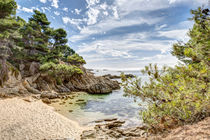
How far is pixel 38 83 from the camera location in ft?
77.0

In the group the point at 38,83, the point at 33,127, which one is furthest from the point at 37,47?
the point at 33,127

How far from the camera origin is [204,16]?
3.29m

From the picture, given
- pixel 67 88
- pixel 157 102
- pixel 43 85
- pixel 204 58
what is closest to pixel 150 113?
pixel 157 102

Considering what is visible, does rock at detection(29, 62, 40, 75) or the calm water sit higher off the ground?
rock at detection(29, 62, 40, 75)

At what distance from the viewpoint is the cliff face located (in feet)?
58.7

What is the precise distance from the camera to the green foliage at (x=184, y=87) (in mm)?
2908

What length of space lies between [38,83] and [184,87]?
26.9m

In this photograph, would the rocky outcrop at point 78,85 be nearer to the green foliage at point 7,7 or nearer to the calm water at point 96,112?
the calm water at point 96,112

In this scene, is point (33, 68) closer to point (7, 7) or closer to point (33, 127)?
point (7, 7)

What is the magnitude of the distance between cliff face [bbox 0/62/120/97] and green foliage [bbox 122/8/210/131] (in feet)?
63.0

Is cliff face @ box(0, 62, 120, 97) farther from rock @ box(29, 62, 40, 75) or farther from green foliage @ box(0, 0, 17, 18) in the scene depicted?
green foliage @ box(0, 0, 17, 18)

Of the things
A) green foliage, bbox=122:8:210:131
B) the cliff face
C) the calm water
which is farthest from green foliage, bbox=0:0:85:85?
green foliage, bbox=122:8:210:131

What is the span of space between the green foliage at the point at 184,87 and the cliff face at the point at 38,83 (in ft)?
63.0

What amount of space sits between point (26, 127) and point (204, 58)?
11.2m
